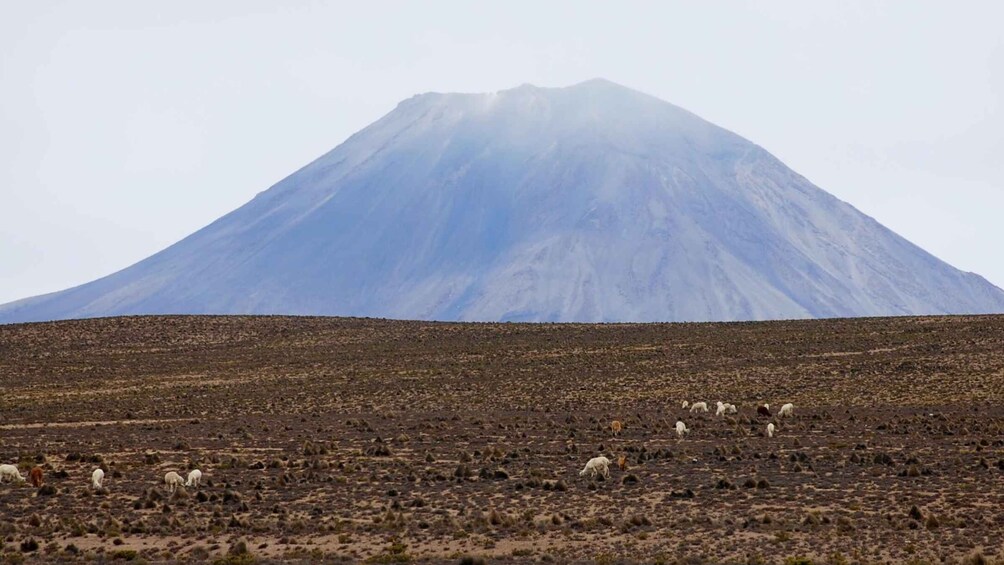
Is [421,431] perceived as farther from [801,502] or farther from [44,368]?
[44,368]

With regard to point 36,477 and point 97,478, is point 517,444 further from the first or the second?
point 36,477

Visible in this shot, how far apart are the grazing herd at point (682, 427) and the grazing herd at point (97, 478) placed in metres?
8.80

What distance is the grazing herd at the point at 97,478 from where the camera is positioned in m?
28.5

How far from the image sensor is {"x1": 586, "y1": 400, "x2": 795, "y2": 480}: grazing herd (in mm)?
29172

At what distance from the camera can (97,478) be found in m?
28.6

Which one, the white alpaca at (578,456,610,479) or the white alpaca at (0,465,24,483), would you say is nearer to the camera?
the white alpaca at (578,456,610,479)

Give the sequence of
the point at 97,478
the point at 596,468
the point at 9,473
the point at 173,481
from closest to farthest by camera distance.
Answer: the point at 173,481, the point at 97,478, the point at 596,468, the point at 9,473

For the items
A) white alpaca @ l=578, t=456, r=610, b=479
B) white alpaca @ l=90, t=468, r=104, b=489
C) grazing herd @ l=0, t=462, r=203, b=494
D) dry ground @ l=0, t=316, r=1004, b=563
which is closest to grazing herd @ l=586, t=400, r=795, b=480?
white alpaca @ l=578, t=456, r=610, b=479

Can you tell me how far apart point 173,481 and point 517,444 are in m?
10.7


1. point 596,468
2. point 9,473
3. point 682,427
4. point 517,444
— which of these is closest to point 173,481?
point 9,473

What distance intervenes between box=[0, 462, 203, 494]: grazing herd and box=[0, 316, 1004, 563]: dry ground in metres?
0.40

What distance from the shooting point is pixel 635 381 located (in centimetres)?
5328

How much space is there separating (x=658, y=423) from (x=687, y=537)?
16.6m

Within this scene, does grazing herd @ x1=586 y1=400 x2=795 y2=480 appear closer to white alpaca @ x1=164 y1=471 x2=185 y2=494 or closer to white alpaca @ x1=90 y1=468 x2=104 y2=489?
white alpaca @ x1=164 y1=471 x2=185 y2=494
